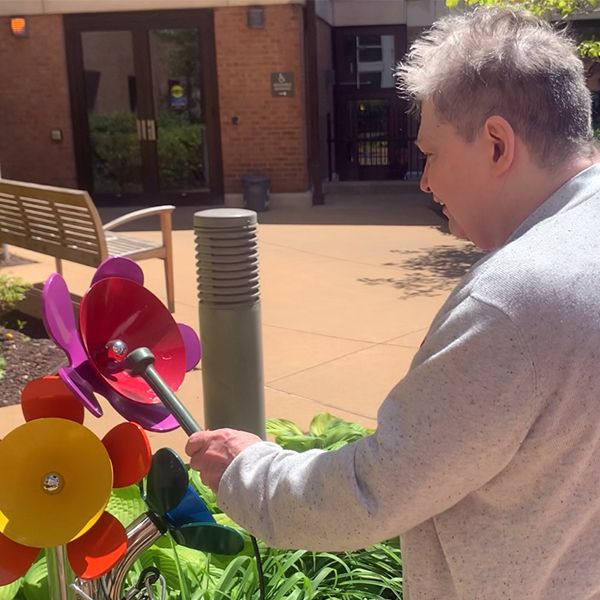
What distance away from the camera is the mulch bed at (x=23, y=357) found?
5.15 m

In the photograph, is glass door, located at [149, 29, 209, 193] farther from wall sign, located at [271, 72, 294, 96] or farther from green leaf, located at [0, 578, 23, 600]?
green leaf, located at [0, 578, 23, 600]

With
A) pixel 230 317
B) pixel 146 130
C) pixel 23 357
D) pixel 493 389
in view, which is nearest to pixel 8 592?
pixel 230 317

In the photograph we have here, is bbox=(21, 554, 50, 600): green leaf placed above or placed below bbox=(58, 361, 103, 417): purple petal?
below

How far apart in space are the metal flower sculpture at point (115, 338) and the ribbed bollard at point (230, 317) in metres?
1.72

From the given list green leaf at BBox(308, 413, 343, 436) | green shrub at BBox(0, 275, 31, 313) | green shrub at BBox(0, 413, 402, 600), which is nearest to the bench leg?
green shrub at BBox(0, 275, 31, 313)

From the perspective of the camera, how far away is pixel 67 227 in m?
6.62

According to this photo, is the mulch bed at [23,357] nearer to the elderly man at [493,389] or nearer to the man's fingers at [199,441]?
Result: the man's fingers at [199,441]

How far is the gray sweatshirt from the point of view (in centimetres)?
120

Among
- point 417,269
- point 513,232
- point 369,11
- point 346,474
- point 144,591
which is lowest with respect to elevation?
point 417,269

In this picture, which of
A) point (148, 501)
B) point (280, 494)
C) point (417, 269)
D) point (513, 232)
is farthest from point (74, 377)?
point (417, 269)

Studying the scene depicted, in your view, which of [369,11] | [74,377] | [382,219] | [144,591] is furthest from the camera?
[369,11]

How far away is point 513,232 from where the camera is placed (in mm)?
1349

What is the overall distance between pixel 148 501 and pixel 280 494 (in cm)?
34

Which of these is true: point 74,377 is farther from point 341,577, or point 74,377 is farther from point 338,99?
point 338,99
